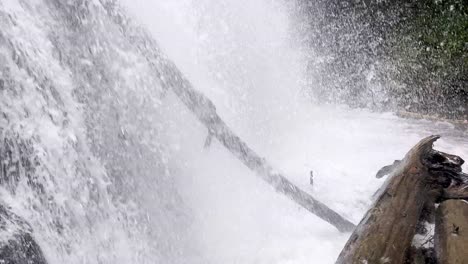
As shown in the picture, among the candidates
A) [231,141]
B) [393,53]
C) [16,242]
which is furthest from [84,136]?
[393,53]

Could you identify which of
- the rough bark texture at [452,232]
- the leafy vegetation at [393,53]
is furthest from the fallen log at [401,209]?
the leafy vegetation at [393,53]

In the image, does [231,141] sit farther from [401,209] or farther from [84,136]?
[401,209]

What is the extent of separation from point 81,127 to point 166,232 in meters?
1.43

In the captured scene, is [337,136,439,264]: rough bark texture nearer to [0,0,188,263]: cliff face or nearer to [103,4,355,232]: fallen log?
[103,4,355,232]: fallen log

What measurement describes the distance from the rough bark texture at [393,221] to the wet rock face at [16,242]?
2.00m

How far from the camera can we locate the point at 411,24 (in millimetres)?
7414

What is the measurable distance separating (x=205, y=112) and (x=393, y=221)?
6.87 ft

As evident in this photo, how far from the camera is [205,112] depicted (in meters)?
3.97

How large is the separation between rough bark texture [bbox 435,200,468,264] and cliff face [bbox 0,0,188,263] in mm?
2489

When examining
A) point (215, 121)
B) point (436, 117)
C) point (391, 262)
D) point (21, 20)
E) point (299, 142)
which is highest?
point (436, 117)

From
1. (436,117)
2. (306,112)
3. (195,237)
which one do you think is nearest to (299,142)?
(306,112)

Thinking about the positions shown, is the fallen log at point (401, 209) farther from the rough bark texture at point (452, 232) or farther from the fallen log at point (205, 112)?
the fallen log at point (205, 112)

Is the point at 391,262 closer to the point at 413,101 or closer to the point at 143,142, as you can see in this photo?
the point at 143,142

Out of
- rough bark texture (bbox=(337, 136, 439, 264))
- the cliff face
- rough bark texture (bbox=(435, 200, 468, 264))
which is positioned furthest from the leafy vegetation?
the cliff face
